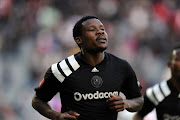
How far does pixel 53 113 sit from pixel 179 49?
181cm

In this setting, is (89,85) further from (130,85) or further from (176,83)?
(176,83)

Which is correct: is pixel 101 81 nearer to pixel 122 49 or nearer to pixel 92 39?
pixel 92 39

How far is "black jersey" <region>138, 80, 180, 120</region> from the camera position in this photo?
5.15 metres

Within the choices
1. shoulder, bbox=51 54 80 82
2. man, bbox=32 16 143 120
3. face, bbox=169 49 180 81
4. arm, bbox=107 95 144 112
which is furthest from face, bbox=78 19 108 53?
face, bbox=169 49 180 81

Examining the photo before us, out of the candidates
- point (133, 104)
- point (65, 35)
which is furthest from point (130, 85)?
point (65, 35)

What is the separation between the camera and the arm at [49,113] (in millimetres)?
4109

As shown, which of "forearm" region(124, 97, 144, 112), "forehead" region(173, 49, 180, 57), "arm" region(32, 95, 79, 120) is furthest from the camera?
"forehead" region(173, 49, 180, 57)

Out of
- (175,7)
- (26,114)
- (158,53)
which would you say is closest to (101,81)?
(26,114)

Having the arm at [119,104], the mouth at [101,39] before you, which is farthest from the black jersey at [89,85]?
the mouth at [101,39]

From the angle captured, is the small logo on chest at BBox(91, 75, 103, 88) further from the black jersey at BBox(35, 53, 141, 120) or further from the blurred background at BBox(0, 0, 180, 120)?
the blurred background at BBox(0, 0, 180, 120)

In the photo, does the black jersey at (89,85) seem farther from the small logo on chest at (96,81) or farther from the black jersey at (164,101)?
the black jersey at (164,101)

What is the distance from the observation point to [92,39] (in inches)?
174

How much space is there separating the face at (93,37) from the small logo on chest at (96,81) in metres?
0.26

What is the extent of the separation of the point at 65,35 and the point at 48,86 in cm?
807
